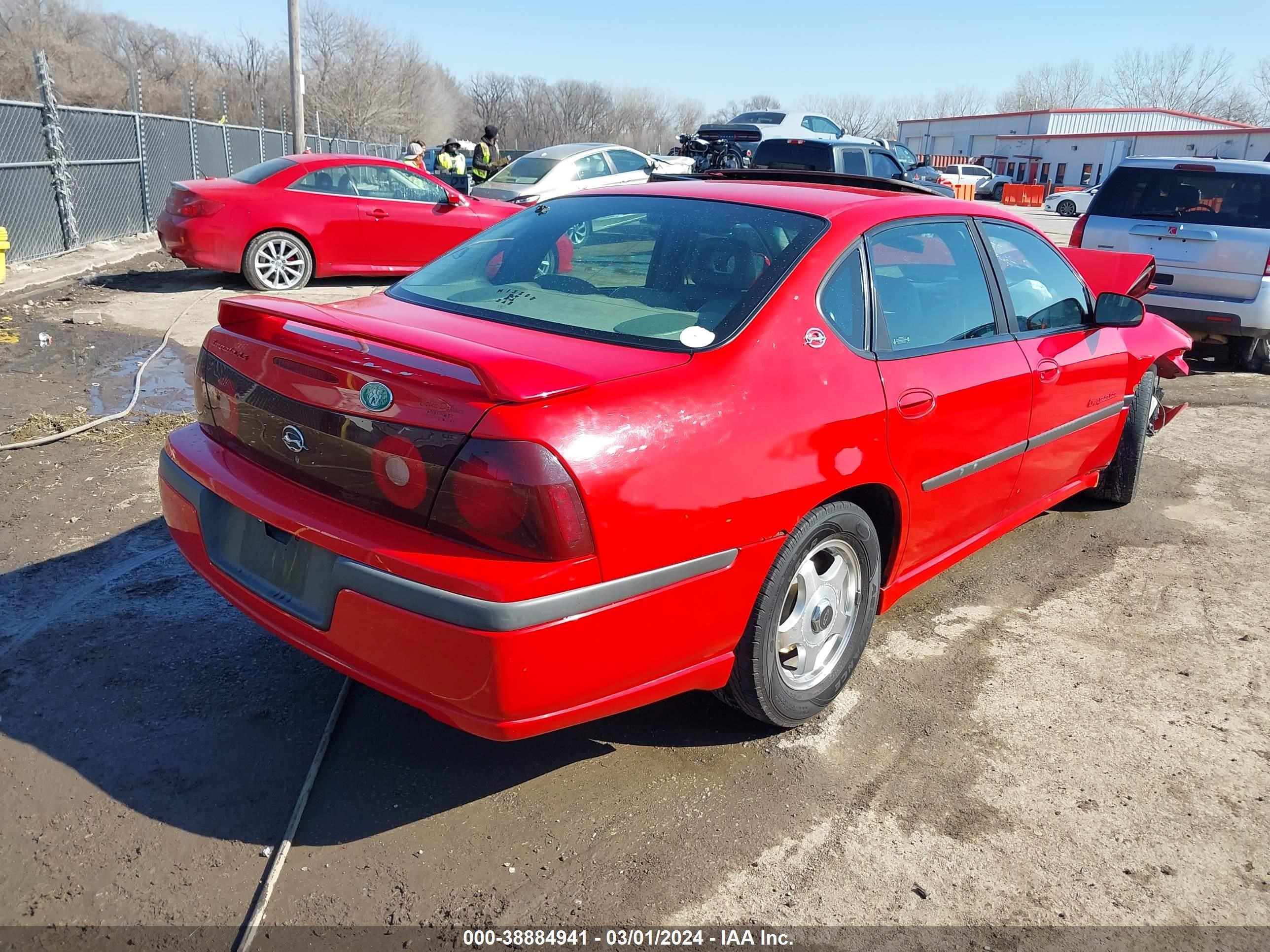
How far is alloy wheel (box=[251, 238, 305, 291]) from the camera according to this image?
9844mm

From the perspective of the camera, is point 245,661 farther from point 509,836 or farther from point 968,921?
point 968,921

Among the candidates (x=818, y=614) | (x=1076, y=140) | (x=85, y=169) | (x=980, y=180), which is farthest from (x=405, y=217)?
(x=1076, y=140)

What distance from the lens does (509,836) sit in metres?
2.54

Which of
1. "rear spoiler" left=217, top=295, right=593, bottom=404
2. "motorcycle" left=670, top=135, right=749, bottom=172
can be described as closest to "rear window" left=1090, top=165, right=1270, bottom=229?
"rear spoiler" left=217, top=295, right=593, bottom=404

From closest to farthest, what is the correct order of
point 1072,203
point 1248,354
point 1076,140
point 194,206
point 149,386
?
point 149,386 < point 1248,354 < point 194,206 < point 1072,203 < point 1076,140

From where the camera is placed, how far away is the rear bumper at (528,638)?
2168 millimetres

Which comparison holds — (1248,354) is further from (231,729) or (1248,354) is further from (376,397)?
(231,729)

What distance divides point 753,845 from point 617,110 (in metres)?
74.7

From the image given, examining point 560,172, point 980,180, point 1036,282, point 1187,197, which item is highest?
point 1187,197

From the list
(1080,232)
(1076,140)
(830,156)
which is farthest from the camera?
(1076,140)

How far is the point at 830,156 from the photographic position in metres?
13.4

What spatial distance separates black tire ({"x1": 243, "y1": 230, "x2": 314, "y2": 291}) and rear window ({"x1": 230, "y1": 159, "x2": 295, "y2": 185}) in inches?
21.8

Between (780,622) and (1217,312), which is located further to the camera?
(1217,312)

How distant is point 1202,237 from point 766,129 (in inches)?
596
